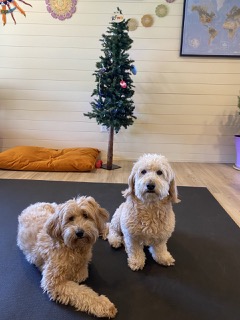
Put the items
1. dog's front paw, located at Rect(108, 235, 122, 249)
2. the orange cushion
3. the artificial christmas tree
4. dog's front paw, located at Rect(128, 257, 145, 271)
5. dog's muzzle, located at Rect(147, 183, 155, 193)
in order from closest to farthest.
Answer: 1. dog's muzzle, located at Rect(147, 183, 155, 193)
2. dog's front paw, located at Rect(128, 257, 145, 271)
3. dog's front paw, located at Rect(108, 235, 122, 249)
4. the artificial christmas tree
5. the orange cushion

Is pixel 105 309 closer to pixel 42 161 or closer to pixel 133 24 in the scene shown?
pixel 42 161

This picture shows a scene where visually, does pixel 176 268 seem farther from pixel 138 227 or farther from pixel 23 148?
pixel 23 148

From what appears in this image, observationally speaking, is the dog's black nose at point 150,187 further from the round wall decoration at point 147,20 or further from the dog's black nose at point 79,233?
the round wall decoration at point 147,20

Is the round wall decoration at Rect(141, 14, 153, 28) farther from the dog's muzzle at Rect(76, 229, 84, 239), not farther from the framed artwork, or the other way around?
the dog's muzzle at Rect(76, 229, 84, 239)

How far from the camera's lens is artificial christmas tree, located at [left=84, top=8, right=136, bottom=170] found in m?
3.67

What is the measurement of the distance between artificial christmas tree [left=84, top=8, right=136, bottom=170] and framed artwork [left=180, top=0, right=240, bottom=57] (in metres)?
1.12

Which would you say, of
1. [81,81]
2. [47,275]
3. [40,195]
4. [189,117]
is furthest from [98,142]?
[47,275]

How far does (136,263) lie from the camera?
5.91 ft

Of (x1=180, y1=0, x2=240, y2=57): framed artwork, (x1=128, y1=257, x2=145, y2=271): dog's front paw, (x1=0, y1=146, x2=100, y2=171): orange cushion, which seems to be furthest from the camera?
(x1=180, y1=0, x2=240, y2=57): framed artwork

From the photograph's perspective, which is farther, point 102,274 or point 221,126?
point 221,126

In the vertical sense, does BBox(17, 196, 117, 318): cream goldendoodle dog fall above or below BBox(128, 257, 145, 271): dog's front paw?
above

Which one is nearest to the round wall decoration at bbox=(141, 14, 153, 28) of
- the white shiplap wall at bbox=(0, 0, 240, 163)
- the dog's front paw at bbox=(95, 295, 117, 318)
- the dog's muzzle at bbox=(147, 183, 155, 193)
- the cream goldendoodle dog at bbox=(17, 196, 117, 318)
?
the white shiplap wall at bbox=(0, 0, 240, 163)

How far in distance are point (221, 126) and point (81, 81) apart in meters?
2.46

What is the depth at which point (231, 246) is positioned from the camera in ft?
6.97
